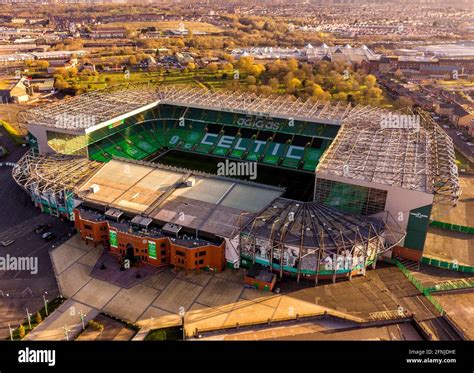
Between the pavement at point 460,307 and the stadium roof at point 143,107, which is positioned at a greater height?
the stadium roof at point 143,107

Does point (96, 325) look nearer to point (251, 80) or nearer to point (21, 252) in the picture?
point (21, 252)

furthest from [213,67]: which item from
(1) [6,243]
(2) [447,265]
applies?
(2) [447,265]

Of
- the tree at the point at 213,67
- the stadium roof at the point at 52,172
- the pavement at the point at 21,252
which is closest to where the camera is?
the pavement at the point at 21,252

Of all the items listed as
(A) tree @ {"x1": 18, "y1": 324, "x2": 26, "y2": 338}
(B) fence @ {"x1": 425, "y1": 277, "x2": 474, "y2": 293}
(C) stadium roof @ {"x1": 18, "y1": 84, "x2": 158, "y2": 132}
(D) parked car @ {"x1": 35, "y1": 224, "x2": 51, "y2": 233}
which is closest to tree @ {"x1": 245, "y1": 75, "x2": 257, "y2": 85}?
(C) stadium roof @ {"x1": 18, "y1": 84, "x2": 158, "y2": 132}

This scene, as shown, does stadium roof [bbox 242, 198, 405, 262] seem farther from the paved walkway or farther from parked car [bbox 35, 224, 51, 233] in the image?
parked car [bbox 35, 224, 51, 233]

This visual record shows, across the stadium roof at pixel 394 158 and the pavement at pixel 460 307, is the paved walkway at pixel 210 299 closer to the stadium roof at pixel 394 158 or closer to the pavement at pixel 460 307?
the pavement at pixel 460 307

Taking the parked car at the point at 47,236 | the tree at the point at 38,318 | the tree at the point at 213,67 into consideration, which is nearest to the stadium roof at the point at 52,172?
the parked car at the point at 47,236
